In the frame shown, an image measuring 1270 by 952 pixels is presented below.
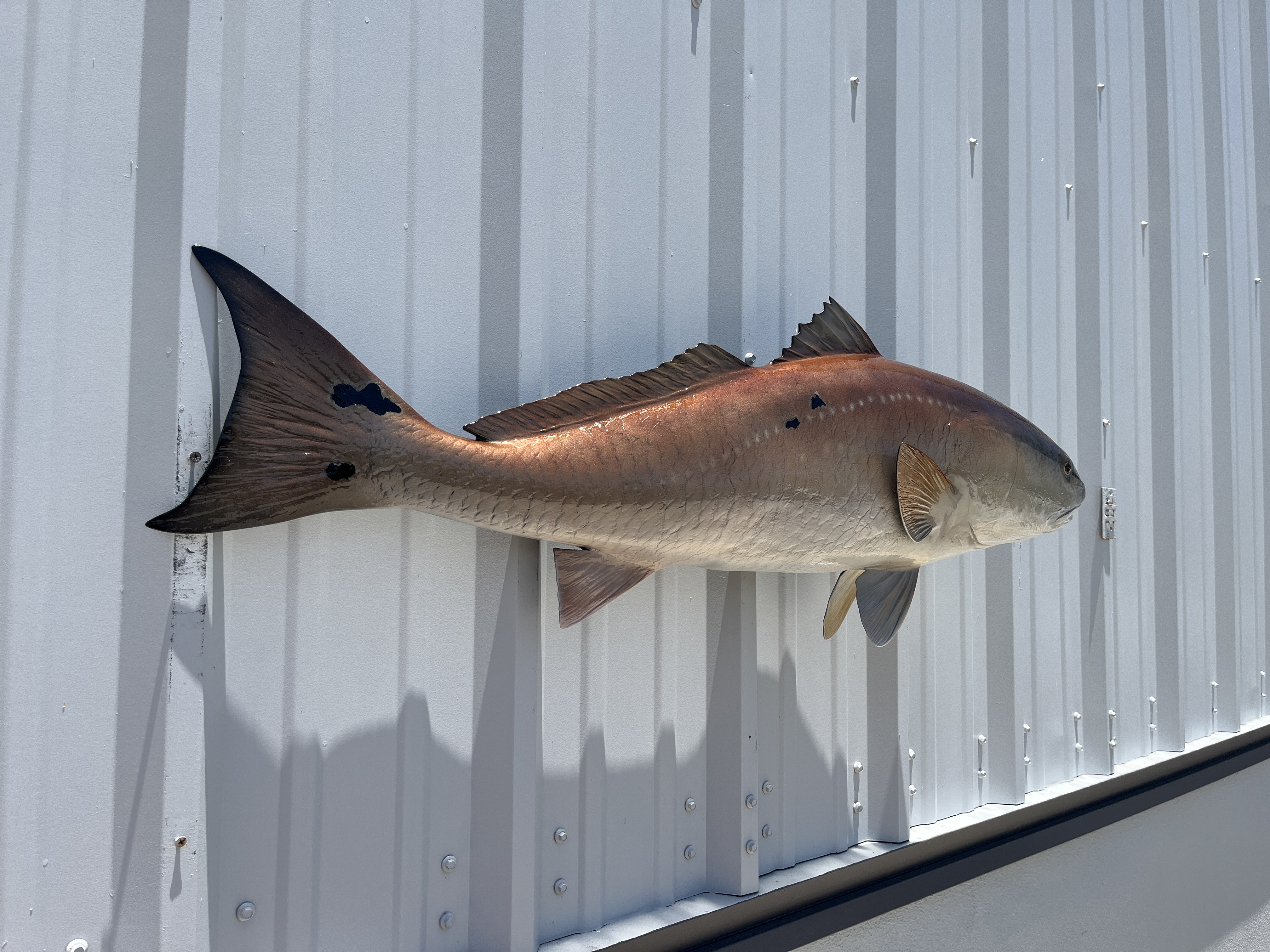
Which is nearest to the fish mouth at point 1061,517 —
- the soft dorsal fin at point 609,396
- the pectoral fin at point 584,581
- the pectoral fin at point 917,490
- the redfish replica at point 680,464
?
the redfish replica at point 680,464

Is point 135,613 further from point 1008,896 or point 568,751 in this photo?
point 1008,896

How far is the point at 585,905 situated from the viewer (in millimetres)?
1570

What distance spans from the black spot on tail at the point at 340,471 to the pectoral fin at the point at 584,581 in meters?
0.41

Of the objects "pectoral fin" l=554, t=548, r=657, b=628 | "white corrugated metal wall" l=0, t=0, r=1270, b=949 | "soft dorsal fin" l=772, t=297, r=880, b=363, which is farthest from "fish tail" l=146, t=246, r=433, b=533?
"soft dorsal fin" l=772, t=297, r=880, b=363

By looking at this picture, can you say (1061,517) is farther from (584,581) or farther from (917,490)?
(584,581)

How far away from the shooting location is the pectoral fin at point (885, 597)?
1770 millimetres

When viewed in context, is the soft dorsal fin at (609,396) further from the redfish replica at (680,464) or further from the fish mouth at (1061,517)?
the fish mouth at (1061,517)

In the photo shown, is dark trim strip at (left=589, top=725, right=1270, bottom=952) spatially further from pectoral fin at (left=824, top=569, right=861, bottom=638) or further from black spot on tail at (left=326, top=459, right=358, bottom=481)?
black spot on tail at (left=326, top=459, right=358, bottom=481)

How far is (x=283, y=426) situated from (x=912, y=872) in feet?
6.35

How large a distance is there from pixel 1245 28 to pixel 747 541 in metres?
4.44

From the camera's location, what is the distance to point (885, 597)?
1.77 m

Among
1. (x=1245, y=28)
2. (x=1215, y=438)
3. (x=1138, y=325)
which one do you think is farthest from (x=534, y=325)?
(x=1245, y=28)

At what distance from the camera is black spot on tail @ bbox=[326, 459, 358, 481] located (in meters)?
1.18

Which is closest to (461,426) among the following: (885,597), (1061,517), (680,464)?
(680,464)
